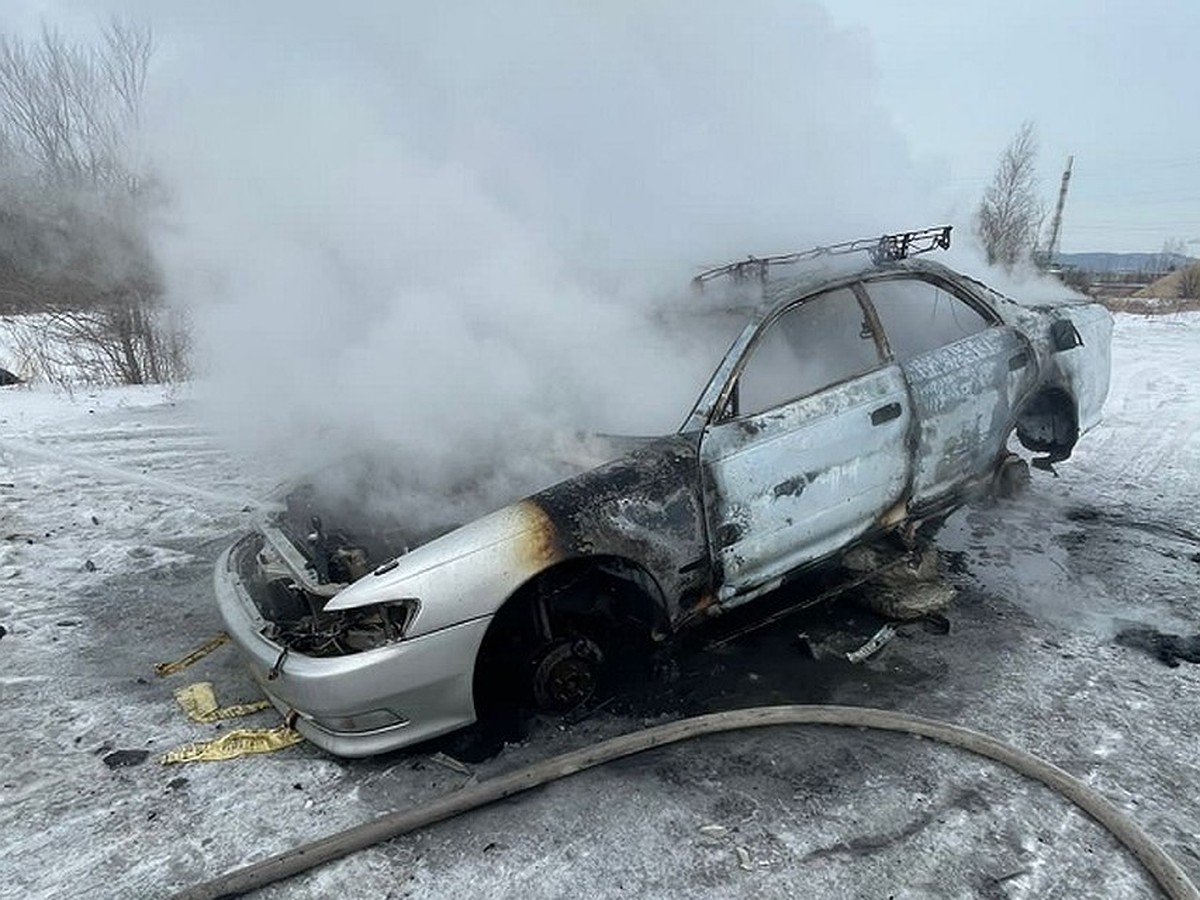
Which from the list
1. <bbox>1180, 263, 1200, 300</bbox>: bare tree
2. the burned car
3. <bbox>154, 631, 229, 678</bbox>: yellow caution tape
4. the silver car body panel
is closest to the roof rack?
the burned car

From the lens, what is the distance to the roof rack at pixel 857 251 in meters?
3.81

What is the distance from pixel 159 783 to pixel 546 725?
141 cm

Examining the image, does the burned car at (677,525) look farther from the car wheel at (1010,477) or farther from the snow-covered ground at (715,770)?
the snow-covered ground at (715,770)

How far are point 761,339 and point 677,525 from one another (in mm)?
955

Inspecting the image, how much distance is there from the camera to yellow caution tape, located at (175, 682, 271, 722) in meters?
3.38

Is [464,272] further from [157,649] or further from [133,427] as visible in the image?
[133,427]

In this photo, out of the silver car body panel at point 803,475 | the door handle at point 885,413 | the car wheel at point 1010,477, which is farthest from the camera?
the car wheel at point 1010,477

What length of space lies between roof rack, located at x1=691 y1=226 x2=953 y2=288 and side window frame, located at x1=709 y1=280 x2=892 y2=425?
0.26 metres

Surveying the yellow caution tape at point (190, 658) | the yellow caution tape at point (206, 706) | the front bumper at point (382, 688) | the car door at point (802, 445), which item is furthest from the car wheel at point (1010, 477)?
the yellow caution tape at point (190, 658)

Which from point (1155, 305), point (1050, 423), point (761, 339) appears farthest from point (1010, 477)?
point (1155, 305)

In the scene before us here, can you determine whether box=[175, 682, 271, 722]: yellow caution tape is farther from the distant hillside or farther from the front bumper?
the distant hillside

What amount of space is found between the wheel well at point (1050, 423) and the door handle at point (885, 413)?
1.19 metres

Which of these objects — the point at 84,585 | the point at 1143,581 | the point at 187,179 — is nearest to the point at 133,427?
the point at 84,585

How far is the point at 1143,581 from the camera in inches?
169
